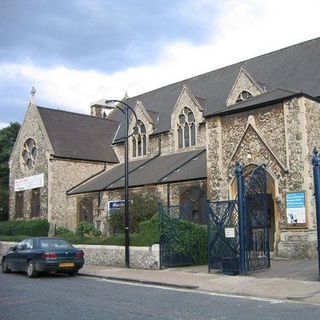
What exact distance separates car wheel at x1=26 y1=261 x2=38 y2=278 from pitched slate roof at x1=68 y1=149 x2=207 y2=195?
11.1 m

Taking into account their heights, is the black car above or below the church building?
below

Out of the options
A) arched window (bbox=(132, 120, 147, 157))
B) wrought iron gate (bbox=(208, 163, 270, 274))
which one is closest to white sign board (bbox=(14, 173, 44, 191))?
arched window (bbox=(132, 120, 147, 157))

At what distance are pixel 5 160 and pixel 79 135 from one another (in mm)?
13185

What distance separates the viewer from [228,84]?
33594mm

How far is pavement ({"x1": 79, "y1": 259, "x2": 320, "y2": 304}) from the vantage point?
1256 cm

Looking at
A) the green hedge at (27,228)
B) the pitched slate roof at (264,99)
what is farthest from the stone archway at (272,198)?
the green hedge at (27,228)

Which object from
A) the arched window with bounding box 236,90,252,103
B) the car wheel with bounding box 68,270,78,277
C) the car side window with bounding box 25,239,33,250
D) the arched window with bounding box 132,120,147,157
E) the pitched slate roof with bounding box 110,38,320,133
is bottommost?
the car wheel with bounding box 68,270,78,277

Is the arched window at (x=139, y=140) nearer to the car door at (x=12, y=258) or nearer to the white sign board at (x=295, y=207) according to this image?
the white sign board at (x=295, y=207)

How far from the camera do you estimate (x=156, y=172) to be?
30.8m

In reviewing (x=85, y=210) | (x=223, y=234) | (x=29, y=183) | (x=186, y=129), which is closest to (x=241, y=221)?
(x=223, y=234)

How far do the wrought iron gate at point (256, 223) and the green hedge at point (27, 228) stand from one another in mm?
20296

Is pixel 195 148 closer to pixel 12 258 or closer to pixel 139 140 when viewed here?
pixel 139 140

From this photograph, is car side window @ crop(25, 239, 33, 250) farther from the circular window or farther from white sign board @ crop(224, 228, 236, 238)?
the circular window

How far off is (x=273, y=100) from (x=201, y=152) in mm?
10454
